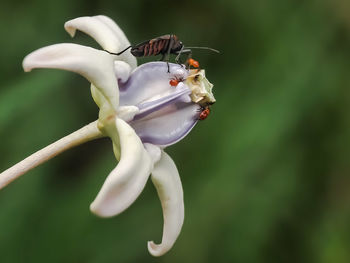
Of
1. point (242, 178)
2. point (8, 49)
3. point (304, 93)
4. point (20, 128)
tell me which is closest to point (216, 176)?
point (242, 178)

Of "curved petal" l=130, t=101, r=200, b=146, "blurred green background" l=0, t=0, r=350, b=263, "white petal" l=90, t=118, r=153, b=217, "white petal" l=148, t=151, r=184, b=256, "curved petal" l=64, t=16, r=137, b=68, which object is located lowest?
"blurred green background" l=0, t=0, r=350, b=263

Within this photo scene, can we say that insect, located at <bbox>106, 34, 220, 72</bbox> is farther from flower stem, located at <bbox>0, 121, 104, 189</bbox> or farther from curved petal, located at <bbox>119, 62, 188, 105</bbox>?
flower stem, located at <bbox>0, 121, 104, 189</bbox>

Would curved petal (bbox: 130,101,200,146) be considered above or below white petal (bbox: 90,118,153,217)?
below

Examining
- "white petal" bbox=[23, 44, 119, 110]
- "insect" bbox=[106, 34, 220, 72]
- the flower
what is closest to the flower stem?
the flower

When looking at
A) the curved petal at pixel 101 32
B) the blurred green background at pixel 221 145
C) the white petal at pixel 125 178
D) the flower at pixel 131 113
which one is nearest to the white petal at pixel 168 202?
the flower at pixel 131 113

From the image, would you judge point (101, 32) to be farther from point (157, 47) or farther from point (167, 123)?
point (167, 123)

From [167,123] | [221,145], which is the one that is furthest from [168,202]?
[221,145]
